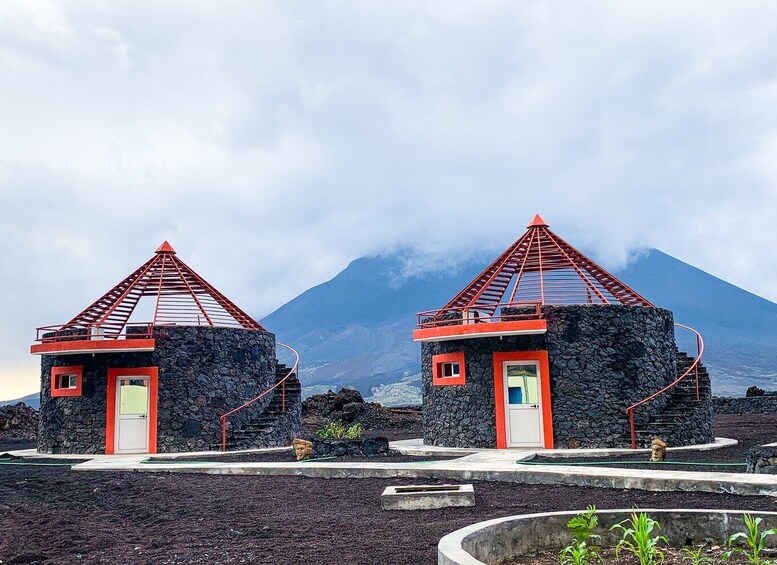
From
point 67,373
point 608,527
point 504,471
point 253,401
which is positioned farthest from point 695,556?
point 67,373

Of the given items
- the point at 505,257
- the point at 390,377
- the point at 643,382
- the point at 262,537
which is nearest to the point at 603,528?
the point at 262,537

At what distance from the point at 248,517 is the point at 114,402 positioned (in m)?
11.6

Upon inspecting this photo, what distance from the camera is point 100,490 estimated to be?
12.0 metres

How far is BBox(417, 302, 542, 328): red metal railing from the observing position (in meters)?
17.5

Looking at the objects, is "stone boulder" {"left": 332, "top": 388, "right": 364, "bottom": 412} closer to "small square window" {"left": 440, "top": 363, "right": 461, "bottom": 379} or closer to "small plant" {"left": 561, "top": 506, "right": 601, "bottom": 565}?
"small square window" {"left": 440, "top": 363, "right": 461, "bottom": 379}

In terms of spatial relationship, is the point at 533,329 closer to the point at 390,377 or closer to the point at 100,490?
the point at 100,490

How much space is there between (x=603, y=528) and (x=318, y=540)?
2.68m

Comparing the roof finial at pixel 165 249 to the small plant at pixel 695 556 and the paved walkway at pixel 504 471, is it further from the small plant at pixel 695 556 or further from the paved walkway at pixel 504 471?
the small plant at pixel 695 556

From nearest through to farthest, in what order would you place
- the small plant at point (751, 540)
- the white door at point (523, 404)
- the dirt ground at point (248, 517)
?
1. the small plant at point (751, 540)
2. the dirt ground at point (248, 517)
3. the white door at point (523, 404)

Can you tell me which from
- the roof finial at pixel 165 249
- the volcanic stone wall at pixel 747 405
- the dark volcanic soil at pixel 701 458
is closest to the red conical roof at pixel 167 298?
the roof finial at pixel 165 249

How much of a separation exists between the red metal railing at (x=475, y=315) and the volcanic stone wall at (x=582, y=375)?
39 centimetres

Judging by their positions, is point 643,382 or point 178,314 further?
point 178,314

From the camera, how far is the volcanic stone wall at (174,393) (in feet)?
63.8

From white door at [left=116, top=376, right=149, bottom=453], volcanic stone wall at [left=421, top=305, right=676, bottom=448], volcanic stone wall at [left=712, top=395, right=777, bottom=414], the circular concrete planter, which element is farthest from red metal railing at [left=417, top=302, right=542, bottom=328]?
volcanic stone wall at [left=712, top=395, right=777, bottom=414]
